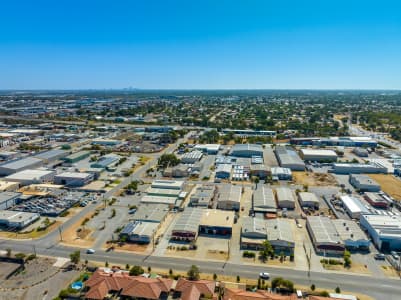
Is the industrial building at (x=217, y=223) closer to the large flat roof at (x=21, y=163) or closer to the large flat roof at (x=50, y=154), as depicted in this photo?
the large flat roof at (x=21, y=163)

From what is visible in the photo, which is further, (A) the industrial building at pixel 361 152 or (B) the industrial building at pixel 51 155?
(A) the industrial building at pixel 361 152

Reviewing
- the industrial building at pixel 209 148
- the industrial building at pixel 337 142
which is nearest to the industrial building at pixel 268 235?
the industrial building at pixel 209 148

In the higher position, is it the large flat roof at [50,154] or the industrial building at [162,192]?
the large flat roof at [50,154]

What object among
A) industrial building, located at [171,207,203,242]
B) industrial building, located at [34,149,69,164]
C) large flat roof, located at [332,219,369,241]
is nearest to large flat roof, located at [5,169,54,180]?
industrial building, located at [34,149,69,164]

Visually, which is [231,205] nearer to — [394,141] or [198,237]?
[198,237]

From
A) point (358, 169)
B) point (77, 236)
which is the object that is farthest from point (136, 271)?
point (358, 169)

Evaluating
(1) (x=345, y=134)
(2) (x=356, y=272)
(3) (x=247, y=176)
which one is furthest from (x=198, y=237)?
(1) (x=345, y=134)
